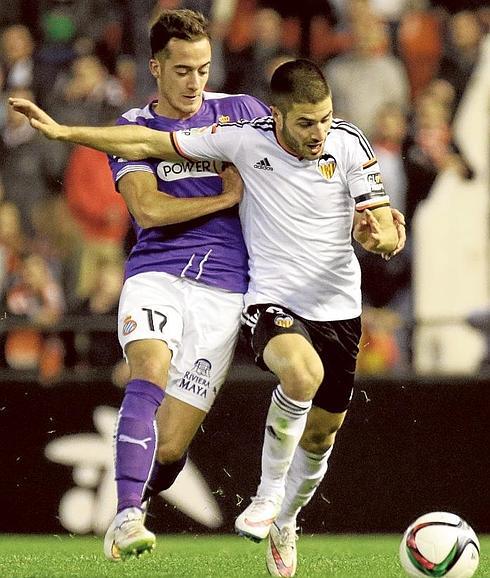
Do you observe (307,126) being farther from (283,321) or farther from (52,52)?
(52,52)

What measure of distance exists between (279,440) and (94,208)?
5.62 metres

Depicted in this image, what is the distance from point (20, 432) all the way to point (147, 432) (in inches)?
149

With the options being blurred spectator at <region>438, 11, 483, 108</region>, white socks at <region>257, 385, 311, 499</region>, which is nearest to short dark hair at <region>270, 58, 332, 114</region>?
white socks at <region>257, 385, 311, 499</region>

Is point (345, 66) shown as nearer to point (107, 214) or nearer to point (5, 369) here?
point (107, 214)

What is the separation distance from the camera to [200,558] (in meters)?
7.77

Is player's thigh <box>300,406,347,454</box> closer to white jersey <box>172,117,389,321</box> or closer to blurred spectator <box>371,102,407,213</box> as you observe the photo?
white jersey <box>172,117,389,321</box>

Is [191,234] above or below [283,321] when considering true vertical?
above

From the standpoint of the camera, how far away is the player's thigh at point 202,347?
23.5ft

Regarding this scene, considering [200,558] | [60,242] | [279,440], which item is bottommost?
[200,558]

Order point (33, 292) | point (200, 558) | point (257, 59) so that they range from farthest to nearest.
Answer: point (257, 59)
point (33, 292)
point (200, 558)

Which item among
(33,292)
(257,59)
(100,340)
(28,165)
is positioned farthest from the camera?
Result: (257,59)

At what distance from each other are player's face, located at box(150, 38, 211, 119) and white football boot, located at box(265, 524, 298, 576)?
82.6 inches

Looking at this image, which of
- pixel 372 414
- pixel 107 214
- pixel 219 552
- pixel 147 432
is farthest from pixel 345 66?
pixel 147 432

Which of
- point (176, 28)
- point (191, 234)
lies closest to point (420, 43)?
point (176, 28)
